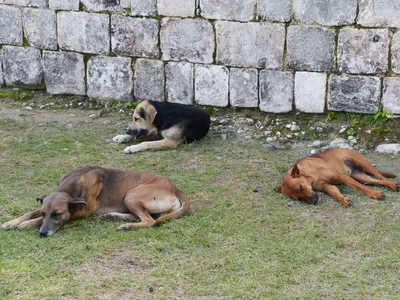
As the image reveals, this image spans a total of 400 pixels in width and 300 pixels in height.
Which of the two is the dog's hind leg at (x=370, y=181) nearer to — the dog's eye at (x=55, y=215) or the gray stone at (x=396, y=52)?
the gray stone at (x=396, y=52)

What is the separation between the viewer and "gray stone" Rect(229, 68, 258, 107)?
9.20m

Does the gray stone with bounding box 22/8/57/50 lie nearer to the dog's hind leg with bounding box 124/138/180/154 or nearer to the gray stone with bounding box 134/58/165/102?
the gray stone with bounding box 134/58/165/102

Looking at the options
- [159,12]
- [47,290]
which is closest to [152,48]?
[159,12]

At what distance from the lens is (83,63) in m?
10.3

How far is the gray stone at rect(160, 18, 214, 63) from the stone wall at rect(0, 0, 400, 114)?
0.01 metres

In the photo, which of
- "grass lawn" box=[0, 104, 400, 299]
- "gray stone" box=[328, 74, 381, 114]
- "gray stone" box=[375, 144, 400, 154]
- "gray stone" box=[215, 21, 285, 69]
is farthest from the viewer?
"gray stone" box=[215, 21, 285, 69]

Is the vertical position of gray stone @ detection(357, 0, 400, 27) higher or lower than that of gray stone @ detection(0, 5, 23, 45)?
higher


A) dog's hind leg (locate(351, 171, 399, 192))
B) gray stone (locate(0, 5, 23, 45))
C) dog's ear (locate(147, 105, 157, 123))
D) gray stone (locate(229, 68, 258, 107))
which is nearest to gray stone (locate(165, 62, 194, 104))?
gray stone (locate(229, 68, 258, 107))

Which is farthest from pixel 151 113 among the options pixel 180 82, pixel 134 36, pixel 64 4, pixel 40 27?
pixel 40 27

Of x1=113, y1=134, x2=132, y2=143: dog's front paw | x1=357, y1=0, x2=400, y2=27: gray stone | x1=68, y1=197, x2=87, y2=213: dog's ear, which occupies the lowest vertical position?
x1=113, y1=134, x2=132, y2=143: dog's front paw

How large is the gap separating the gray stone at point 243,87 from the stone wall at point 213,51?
0.05 ft

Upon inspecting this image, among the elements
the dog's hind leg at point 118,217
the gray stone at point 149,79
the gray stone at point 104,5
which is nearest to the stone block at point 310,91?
the gray stone at point 149,79

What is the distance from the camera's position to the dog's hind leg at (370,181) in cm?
695

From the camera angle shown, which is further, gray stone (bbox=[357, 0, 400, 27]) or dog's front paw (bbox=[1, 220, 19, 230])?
gray stone (bbox=[357, 0, 400, 27])
